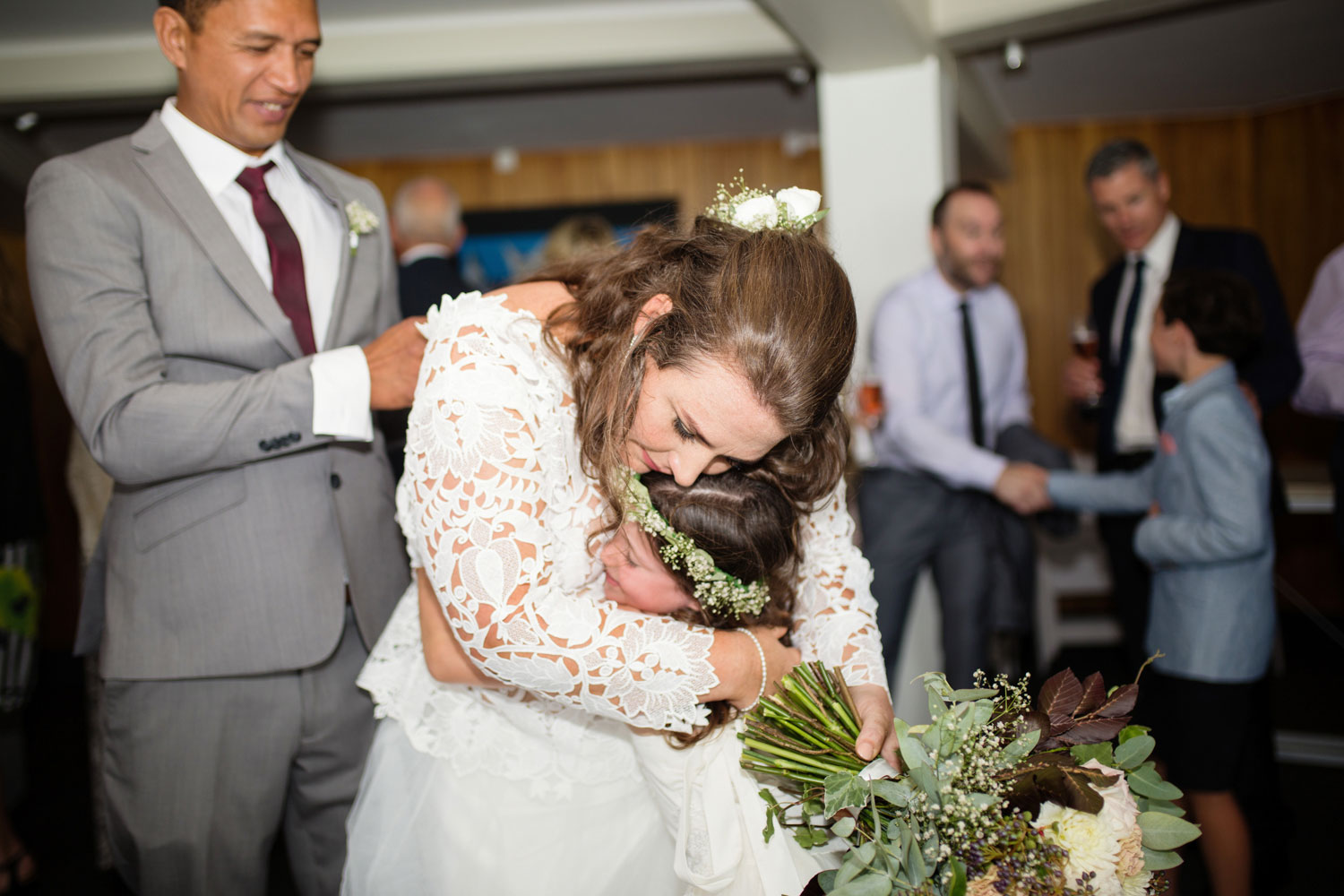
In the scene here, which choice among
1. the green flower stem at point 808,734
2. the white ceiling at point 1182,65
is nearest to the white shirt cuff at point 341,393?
the green flower stem at point 808,734

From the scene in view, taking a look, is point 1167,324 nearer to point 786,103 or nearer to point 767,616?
point 767,616

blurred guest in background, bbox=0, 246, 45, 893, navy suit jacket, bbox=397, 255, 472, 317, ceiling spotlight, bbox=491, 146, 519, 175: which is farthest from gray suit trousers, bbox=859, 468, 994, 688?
ceiling spotlight, bbox=491, 146, 519, 175

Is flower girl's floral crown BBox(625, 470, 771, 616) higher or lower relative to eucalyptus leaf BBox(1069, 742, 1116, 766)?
higher

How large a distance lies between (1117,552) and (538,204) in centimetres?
418

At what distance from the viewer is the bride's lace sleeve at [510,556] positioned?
1337mm

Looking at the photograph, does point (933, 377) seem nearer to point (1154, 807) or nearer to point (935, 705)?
point (1154, 807)

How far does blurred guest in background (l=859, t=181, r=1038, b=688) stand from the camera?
347 centimetres

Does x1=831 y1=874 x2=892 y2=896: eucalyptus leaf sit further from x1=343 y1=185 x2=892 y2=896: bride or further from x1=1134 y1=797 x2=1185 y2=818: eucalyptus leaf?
x1=1134 y1=797 x2=1185 y2=818: eucalyptus leaf

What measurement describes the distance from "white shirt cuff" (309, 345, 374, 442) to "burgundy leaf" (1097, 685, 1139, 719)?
1.19 m

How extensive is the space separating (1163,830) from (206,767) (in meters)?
1.53

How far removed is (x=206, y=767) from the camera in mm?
1710

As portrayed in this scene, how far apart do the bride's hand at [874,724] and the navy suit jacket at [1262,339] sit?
6.87ft

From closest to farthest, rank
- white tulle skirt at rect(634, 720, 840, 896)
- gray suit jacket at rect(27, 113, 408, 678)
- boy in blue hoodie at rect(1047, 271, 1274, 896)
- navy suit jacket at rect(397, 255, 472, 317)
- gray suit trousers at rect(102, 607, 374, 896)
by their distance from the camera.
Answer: white tulle skirt at rect(634, 720, 840, 896), gray suit jacket at rect(27, 113, 408, 678), gray suit trousers at rect(102, 607, 374, 896), boy in blue hoodie at rect(1047, 271, 1274, 896), navy suit jacket at rect(397, 255, 472, 317)

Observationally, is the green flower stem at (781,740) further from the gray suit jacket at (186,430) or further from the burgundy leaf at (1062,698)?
the gray suit jacket at (186,430)
